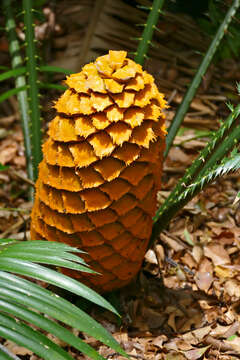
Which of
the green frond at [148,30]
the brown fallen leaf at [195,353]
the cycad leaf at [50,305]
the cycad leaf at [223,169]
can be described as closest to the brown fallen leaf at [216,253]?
the brown fallen leaf at [195,353]

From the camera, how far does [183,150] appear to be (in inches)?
78.6

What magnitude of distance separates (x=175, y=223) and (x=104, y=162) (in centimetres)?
67

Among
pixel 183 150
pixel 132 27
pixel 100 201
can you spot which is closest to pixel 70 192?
pixel 100 201

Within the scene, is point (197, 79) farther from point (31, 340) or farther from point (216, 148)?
point (31, 340)

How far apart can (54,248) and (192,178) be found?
0.44 meters

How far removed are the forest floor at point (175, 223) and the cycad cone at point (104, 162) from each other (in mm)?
238

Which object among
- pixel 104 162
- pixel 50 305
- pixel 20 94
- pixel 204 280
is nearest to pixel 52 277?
pixel 50 305

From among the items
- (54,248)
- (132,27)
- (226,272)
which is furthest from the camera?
(132,27)

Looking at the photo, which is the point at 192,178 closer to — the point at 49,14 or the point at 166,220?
the point at 166,220

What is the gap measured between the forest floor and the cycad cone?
0.78ft

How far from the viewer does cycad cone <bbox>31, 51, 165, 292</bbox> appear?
3.43 feet

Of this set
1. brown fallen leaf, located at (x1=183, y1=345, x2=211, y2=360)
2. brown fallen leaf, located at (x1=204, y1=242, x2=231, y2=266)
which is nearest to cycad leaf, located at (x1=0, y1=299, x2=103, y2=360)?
brown fallen leaf, located at (x1=183, y1=345, x2=211, y2=360)

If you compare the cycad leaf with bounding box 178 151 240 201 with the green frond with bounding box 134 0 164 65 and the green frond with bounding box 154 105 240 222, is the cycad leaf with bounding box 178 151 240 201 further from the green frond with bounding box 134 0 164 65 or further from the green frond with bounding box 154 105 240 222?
the green frond with bounding box 134 0 164 65

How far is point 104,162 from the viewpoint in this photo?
1.06m
